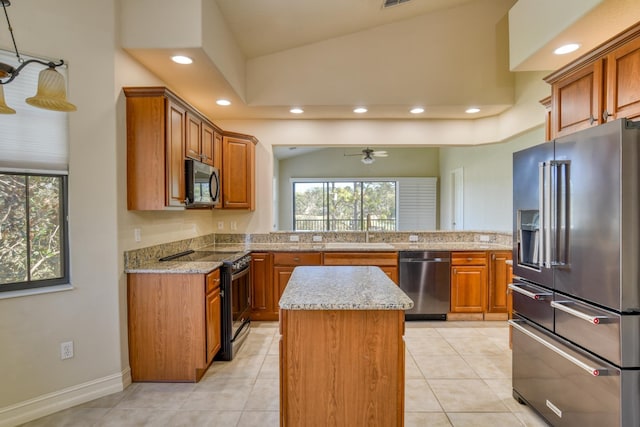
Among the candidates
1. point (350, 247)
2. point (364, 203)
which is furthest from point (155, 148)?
point (364, 203)

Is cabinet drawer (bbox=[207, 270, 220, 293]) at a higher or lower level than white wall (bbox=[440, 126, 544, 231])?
lower

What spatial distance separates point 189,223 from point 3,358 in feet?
6.23

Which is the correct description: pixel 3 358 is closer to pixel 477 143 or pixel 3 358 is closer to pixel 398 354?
pixel 398 354

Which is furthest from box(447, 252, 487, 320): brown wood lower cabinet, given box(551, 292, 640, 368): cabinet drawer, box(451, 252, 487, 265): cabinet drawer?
box(551, 292, 640, 368): cabinet drawer

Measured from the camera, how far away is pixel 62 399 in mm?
2268

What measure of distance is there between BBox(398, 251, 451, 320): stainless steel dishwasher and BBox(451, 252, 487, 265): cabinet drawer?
0.24 feet

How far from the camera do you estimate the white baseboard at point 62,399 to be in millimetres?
2094

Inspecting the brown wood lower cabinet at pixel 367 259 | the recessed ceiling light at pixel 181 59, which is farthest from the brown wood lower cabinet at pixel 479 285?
the recessed ceiling light at pixel 181 59

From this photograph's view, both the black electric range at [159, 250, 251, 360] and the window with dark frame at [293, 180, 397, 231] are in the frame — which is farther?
the window with dark frame at [293, 180, 397, 231]

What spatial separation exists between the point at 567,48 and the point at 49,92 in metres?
3.40

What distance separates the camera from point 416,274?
3.97 metres

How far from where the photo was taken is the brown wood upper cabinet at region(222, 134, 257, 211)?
385cm

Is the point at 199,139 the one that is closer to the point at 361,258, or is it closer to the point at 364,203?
the point at 361,258

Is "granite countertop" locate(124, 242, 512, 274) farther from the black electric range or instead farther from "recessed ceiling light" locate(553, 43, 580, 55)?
"recessed ceiling light" locate(553, 43, 580, 55)
